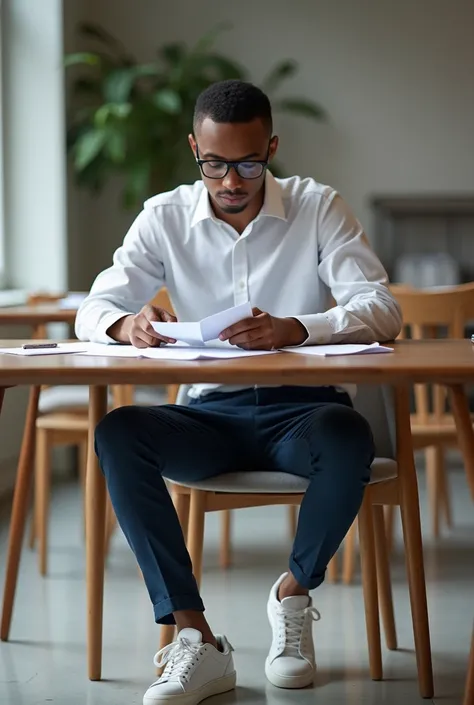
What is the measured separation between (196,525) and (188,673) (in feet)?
1.00

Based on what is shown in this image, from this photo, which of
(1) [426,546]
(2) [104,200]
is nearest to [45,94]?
(2) [104,200]

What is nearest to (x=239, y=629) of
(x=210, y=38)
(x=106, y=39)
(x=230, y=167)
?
(x=230, y=167)

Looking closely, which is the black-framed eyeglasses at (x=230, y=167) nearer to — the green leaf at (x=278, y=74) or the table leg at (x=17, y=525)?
the table leg at (x=17, y=525)

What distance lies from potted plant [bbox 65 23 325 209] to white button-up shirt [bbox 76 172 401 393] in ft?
8.67

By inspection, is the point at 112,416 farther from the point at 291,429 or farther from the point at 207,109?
the point at 207,109

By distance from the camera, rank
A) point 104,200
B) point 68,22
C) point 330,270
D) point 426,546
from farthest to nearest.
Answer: point 104,200 < point 68,22 < point 426,546 < point 330,270

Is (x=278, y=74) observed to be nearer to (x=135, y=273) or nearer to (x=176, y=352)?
(x=135, y=273)

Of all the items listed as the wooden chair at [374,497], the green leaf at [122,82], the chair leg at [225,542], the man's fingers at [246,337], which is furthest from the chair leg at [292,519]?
the green leaf at [122,82]

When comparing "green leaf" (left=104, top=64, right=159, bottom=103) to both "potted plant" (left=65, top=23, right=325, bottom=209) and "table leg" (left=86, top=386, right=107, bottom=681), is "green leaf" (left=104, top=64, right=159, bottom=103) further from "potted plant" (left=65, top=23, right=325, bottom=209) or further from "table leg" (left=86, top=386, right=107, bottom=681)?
"table leg" (left=86, top=386, right=107, bottom=681)

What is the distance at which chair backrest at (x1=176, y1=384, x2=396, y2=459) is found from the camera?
2145 millimetres

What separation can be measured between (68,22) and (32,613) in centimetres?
332

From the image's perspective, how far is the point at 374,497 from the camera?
2.10m

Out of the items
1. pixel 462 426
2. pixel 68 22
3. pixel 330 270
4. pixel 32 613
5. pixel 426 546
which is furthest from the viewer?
pixel 68 22

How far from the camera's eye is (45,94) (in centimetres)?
482
